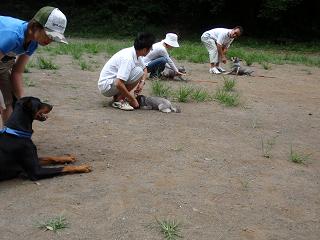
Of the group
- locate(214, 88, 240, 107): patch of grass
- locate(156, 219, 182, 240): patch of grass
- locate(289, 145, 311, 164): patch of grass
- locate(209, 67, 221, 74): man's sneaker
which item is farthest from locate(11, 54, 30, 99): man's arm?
locate(209, 67, 221, 74): man's sneaker

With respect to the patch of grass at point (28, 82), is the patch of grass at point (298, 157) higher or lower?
higher

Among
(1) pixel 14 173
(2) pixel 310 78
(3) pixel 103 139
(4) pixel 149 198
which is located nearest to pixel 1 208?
(1) pixel 14 173

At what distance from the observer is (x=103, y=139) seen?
16.7ft

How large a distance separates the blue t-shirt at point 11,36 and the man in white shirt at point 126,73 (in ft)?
8.16

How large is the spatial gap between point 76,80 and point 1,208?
5.35 meters

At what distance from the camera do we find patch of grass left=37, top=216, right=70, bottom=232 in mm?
3137

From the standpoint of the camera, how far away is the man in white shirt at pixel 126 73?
6223mm

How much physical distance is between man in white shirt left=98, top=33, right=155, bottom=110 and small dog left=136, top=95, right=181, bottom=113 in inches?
3.8

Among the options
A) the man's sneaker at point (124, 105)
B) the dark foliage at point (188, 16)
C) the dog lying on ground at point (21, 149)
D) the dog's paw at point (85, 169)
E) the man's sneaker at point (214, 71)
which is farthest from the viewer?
the dark foliage at point (188, 16)

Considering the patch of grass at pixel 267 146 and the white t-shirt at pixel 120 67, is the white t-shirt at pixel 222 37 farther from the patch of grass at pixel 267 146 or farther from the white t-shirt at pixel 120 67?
the patch of grass at pixel 267 146

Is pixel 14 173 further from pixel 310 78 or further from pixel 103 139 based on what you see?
pixel 310 78

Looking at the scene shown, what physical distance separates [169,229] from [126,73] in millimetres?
3458

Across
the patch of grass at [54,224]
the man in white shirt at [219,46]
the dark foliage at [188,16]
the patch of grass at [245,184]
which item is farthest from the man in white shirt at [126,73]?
the dark foliage at [188,16]

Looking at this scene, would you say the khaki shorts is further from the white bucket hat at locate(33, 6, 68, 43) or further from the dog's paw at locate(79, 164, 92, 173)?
the dog's paw at locate(79, 164, 92, 173)
